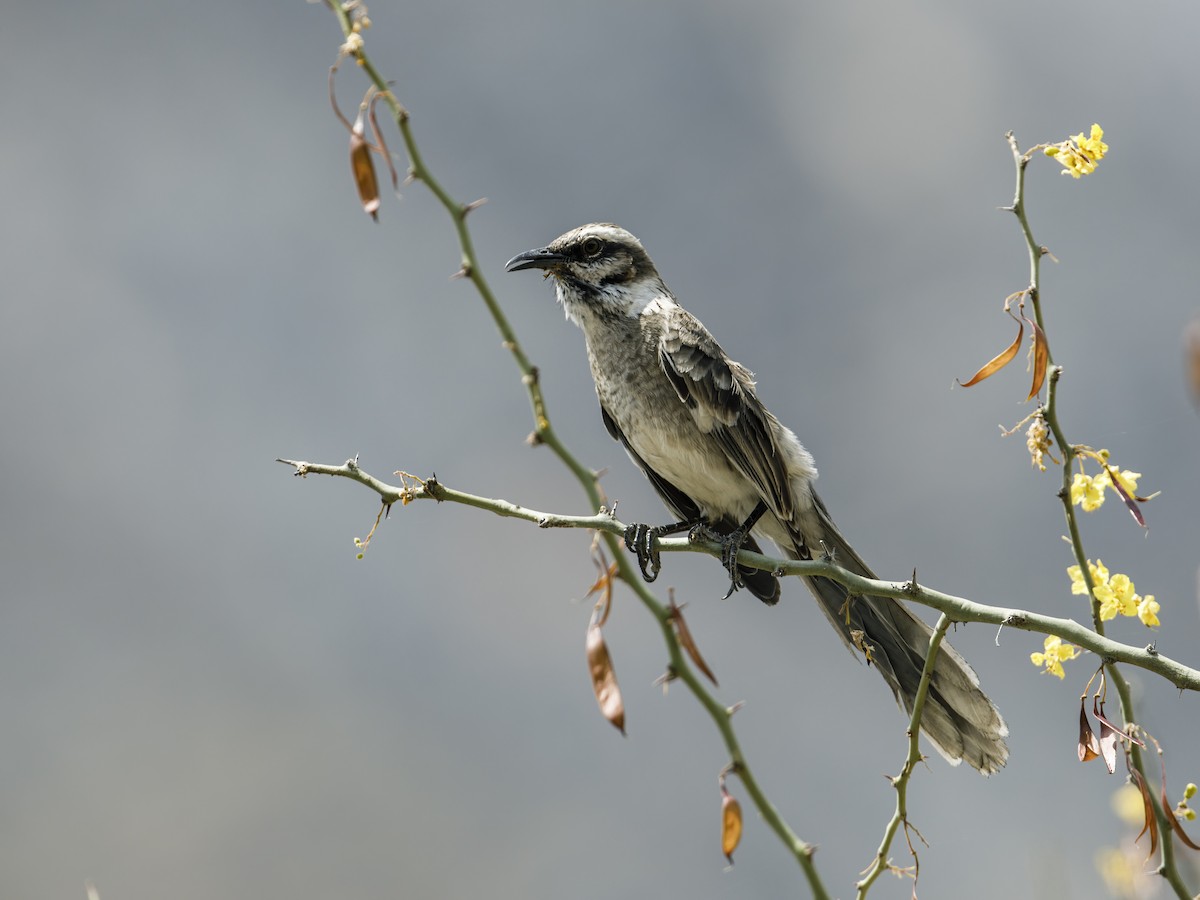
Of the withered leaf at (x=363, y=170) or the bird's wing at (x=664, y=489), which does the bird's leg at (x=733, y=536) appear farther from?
the withered leaf at (x=363, y=170)

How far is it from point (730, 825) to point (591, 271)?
2647mm

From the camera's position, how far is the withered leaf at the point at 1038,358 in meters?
1.60

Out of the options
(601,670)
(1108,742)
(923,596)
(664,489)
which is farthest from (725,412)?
(601,670)

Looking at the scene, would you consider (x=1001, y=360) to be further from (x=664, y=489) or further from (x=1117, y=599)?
(x=664, y=489)

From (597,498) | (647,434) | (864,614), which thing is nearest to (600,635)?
(597,498)

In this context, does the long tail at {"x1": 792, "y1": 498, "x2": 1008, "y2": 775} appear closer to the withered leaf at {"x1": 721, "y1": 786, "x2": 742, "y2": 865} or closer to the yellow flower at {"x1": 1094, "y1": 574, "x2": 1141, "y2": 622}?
the yellow flower at {"x1": 1094, "y1": 574, "x2": 1141, "y2": 622}

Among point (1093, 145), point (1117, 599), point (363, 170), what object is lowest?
point (363, 170)

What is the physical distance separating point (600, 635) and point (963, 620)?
72 centimetres

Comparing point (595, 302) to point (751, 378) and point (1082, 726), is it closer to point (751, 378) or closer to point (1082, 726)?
point (751, 378)

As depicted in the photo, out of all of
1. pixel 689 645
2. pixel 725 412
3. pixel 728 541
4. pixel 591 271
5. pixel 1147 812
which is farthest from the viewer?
pixel 591 271

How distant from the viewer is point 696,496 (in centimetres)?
377

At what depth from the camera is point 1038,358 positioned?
163cm

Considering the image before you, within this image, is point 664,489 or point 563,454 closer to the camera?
point 563,454

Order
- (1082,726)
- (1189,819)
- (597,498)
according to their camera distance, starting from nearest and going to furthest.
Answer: (597,498)
(1189,819)
(1082,726)
